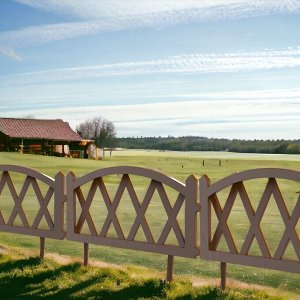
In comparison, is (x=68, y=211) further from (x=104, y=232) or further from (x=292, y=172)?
(x=292, y=172)

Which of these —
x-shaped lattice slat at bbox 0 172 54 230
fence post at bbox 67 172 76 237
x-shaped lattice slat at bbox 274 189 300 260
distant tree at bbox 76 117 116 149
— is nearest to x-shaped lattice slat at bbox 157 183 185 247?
x-shaped lattice slat at bbox 274 189 300 260

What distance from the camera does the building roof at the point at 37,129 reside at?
58000 mm

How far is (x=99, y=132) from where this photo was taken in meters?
108

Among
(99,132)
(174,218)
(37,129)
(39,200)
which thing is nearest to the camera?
(174,218)

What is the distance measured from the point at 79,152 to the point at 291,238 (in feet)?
183

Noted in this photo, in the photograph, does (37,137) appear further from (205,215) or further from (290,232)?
(290,232)

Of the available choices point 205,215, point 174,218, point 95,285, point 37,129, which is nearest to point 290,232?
point 205,215

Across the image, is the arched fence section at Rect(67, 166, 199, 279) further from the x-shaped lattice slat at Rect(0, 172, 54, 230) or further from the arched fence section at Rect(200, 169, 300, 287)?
the x-shaped lattice slat at Rect(0, 172, 54, 230)

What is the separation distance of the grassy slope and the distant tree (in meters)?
93.4

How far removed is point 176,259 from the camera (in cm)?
1007

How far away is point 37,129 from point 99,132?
47456mm

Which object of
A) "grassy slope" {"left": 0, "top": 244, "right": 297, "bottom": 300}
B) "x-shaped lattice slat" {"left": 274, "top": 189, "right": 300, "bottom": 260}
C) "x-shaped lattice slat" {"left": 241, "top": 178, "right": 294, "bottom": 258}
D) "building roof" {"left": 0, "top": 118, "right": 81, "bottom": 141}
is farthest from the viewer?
"building roof" {"left": 0, "top": 118, "right": 81, "bottom": 141}

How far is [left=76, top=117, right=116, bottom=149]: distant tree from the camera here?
104 meters

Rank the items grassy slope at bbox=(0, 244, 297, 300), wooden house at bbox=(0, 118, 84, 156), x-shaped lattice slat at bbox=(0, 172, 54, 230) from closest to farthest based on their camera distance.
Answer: grassy slope at bbox=(0, 244, 297, 300) → x-shaped lattice slat at bbox=(0, 172, 54, 230) → wooden house at bbox=(0, 118, 84, 156)
